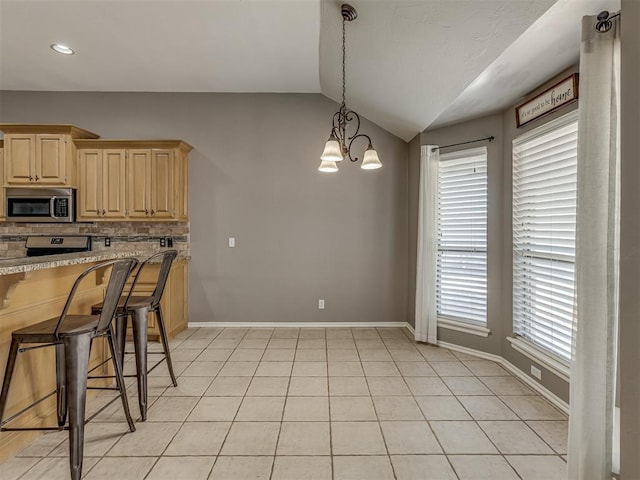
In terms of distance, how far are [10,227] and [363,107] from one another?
462 centimetres

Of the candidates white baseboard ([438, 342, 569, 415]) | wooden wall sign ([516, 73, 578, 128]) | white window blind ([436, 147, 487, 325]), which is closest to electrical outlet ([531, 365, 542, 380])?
white baseboard ([438, 342, 569, 415])

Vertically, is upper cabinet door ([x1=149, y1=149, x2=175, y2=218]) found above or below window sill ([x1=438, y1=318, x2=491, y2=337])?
above

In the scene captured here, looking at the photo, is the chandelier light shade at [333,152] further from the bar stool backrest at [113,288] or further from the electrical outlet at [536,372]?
the electrical outlet at [536,372]

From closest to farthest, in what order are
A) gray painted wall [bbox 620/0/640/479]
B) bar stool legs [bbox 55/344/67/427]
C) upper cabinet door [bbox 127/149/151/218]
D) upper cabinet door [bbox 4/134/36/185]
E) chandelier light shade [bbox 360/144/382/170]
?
gray painted wall [bbox 620/0/640/479] → bar stool legs [bbox 55/344/67/427] → chandelier light shade [bbox 360/144/382/170] → upper cabinet door [bbox 4/134/36/185] → upper cabinet door [bbox 127/149/151/218]

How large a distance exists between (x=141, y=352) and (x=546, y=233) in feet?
10.1

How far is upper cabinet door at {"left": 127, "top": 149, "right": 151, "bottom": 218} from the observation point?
4.06 m

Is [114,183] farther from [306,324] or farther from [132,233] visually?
[306,324]

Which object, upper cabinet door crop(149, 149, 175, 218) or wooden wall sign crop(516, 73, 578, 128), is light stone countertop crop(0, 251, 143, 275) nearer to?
upper cabinet door crop(149, 149, 175, 218)

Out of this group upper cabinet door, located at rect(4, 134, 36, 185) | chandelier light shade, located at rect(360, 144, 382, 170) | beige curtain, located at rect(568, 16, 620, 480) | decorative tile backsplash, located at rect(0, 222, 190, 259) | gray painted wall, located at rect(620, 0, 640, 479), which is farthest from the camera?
decorative tile backsplash, located at rect(0, 222, 190, 259)

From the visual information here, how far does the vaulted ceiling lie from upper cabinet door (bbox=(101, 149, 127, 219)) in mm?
932

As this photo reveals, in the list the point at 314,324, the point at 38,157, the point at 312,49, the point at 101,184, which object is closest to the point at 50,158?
the point at 38,157

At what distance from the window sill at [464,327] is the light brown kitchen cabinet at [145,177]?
3.36 metres

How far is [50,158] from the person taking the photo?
13.0 ft

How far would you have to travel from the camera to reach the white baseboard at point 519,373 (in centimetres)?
245
